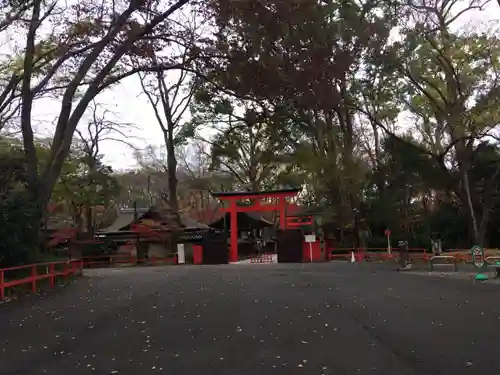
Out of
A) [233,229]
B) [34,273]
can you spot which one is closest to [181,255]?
[233,229]

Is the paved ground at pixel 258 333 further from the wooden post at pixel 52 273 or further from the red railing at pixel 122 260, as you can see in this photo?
the red railing at pixel 122 260

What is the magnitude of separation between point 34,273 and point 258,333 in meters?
9.31

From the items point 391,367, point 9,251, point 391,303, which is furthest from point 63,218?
point 391,367

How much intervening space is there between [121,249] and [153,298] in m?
28.3

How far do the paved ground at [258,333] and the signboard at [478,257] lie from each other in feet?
16.7

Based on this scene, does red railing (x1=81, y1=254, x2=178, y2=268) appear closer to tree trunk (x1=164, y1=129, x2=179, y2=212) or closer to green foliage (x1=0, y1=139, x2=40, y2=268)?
tree trunk (x1=164, y1=129, x2=179, y2=212)

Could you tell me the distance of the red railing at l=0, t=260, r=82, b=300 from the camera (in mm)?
13281

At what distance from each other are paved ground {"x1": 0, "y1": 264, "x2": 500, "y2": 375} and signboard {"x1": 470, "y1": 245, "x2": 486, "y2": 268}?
5.09 meters

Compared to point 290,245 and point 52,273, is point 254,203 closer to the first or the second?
point 290,245

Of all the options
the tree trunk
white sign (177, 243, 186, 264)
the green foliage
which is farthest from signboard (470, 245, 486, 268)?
the tree trunk

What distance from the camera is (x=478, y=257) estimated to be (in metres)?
19.9

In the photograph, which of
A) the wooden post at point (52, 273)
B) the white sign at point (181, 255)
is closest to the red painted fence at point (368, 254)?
the white sign at point (181, 255)

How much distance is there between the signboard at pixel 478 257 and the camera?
17869 mm

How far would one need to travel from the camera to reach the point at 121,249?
39.8 metres
